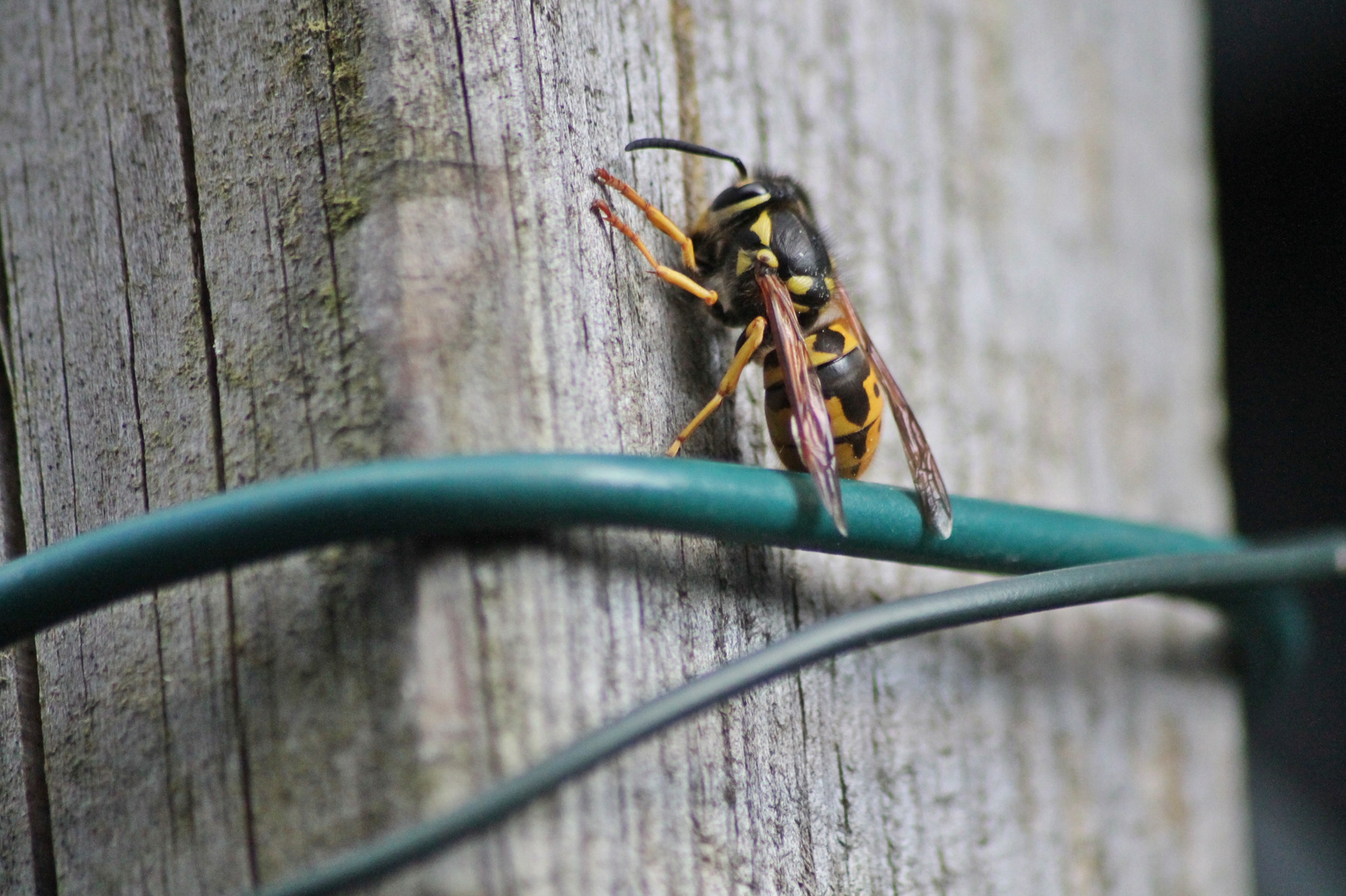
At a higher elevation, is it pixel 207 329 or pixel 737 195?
pixel 737 195

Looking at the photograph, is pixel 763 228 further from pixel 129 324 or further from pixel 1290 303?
pixel 1290 303

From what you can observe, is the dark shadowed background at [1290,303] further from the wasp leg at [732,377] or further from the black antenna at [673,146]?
the black antenna at [673,146]

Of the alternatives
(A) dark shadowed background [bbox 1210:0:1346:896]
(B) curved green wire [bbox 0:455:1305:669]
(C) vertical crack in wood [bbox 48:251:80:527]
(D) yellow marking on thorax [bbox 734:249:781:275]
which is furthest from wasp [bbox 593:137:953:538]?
(A) dark shadowed background [bbox 1210:0:1346:896]

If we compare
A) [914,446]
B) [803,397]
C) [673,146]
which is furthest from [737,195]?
[914,446]

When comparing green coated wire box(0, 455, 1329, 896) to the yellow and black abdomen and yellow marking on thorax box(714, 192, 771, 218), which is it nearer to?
the yellow and black abdomen

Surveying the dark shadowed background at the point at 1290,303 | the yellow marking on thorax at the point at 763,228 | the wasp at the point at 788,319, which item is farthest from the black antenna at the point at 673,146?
the dark shadowed background at the point at 1290,303

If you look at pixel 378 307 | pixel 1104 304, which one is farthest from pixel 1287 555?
pixel 378 307

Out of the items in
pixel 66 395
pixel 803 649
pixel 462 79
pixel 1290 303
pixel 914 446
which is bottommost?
pixel 803 649
